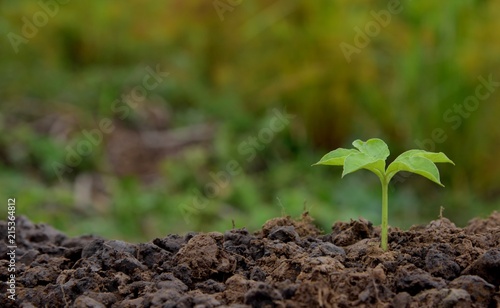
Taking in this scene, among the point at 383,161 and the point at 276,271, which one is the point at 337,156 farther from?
the point at 276,271

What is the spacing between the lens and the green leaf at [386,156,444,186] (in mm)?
1562

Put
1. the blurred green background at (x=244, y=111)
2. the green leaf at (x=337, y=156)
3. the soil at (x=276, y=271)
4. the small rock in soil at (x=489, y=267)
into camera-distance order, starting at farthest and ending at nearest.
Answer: the blurred green background at (x=244, y=111) < the green leaf at (x=337, y=156) < the small rock in soil at (x=489, y=267) < the soil at (x=276, y=271)

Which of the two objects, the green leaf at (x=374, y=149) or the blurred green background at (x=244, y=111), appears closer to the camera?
the green leaf at (x=374, y=149)

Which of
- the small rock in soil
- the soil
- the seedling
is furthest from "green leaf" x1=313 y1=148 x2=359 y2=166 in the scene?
the small rock in soil

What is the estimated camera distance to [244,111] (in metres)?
5.38

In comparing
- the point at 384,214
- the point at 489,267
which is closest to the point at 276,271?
the point at 384,214

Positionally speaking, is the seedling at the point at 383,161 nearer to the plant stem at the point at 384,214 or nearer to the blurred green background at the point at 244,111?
the plant stem at the point at 384,214

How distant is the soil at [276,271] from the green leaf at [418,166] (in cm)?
17

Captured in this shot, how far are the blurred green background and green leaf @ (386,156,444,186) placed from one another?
6.96 ft

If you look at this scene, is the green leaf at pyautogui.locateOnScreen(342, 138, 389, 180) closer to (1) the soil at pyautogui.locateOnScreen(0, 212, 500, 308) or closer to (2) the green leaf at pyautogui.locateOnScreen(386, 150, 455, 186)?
(2) the green leaf at pyautogui.locateOnScreen(386, 150, 455, 186)

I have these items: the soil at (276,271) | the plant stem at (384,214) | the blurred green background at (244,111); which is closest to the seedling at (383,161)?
the plant stem at (384,214)

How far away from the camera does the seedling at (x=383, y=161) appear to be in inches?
61.7

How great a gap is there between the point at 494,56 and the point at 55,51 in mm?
3414

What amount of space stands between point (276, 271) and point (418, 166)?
36 cm
